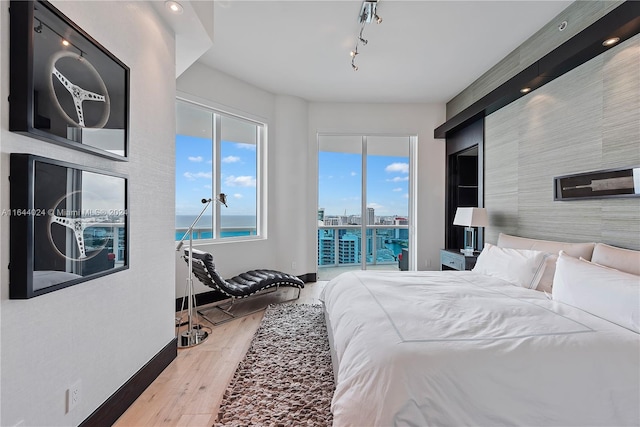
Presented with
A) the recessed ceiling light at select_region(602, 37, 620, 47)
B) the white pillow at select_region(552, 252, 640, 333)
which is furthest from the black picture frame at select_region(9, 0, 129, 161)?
the recessed ceiling light at select_region(602, 37, 620, 47)

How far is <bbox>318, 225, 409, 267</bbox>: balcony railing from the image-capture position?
5164mm

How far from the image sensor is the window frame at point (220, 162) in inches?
147

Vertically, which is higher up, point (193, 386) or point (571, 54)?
point (571, 54)

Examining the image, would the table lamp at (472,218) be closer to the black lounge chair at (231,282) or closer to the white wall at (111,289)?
the black lounge chair at (231,282)

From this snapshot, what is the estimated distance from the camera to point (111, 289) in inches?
63.2

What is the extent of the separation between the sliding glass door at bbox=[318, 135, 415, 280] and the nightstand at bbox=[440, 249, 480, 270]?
3.21 feet

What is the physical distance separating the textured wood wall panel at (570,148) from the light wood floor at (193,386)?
122 inches

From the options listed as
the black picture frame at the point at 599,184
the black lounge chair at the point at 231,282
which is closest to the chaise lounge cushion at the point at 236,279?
the black lounge chair at the point at 231,282

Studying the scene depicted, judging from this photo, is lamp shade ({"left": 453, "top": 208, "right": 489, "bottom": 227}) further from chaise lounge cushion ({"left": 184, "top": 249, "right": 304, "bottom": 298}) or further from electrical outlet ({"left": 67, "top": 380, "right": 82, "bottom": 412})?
electrical outlet ({"left": 67, "top": 380, "right": 82, "bottom": 412})

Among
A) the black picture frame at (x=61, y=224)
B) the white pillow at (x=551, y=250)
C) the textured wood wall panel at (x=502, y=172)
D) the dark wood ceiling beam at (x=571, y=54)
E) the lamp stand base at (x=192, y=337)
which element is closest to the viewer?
the black picture frame at (x=61, y=224)

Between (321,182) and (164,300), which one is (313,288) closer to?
(321,182)

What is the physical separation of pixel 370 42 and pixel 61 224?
3.21 meters

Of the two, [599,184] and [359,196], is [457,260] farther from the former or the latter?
[359,196]

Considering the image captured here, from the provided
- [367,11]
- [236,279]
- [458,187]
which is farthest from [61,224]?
[458,187]
